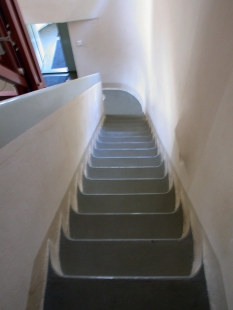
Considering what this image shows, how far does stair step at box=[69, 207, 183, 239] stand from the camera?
1099mm

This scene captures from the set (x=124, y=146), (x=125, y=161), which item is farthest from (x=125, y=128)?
(x=125, y=161)

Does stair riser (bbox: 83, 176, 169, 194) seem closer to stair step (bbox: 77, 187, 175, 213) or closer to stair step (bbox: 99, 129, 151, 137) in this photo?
stair step (bbox: 77, 187, 175, 213)

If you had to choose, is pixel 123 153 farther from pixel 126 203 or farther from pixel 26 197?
pixel 26 197

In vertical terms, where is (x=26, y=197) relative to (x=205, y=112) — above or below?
below

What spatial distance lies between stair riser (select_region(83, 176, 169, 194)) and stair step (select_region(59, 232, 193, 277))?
50 cm

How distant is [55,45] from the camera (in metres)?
6.86

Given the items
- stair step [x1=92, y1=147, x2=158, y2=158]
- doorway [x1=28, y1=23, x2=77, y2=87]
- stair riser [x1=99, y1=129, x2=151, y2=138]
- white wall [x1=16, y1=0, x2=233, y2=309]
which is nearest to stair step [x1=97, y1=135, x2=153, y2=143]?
stair riser [x1=99, y1=129, x2=151, y2=138]

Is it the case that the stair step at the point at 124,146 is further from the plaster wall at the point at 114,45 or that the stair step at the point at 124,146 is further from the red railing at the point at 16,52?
the plaster wall at the point at 114,45

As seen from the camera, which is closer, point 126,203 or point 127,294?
point 127,294

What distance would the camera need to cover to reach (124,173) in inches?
64.7

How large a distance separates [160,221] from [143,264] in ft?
0.95

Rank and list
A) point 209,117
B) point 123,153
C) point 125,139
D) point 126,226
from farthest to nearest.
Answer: point 125,139 < point 123,153 < point 126,226 < point 209,117

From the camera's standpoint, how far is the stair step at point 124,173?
162cm

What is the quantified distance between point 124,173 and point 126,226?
22.9 inches
